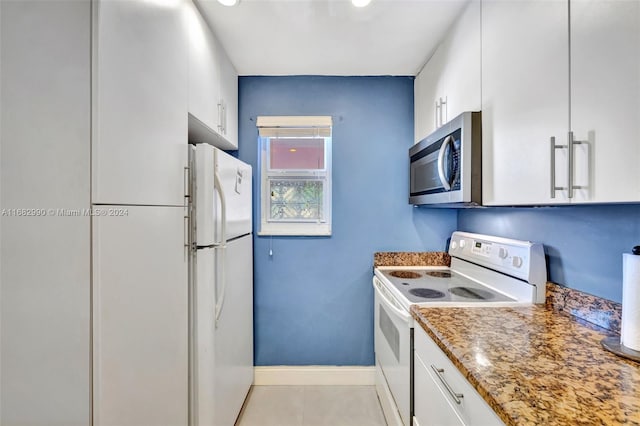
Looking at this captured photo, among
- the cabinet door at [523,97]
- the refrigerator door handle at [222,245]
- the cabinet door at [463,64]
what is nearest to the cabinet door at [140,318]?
the refrigerator door handle at [222,245]

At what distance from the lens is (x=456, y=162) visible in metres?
1.39

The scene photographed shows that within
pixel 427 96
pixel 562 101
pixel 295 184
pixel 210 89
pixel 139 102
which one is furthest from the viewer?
pixel 295 184

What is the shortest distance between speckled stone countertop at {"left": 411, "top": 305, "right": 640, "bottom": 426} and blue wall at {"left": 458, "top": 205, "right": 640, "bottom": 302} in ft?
0.56

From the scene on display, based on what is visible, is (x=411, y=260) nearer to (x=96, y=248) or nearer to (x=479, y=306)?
(x=479, y=306)

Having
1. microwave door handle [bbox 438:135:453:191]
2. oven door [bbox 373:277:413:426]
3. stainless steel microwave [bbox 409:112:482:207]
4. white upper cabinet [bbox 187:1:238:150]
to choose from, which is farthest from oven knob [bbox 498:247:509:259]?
white upper cabinet [bbox 187:1:238:150]

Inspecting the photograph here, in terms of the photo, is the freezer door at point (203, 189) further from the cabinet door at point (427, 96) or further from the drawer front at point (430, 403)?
the cabinet door at point (427, 96)

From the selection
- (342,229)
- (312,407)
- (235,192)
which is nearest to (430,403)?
(312,407)

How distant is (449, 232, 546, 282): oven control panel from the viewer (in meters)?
1.29

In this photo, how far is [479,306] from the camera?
1.28 metres

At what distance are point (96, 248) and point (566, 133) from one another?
4.71 feet

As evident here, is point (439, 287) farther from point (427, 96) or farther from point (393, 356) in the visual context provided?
point (427, 96)

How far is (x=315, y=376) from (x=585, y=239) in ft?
6.42
